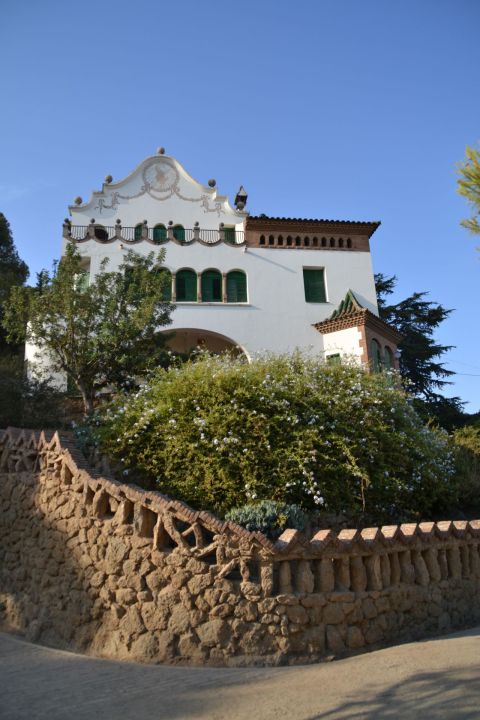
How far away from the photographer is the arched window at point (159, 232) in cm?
2055

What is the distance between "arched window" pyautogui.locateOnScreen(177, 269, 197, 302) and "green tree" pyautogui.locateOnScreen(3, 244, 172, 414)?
242 inches

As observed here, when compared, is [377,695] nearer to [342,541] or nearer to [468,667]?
[468,667]

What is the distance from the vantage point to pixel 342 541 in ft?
19.1

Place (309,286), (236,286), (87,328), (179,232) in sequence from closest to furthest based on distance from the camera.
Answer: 1. (87,328)
2. (236,286)
3. (309,286)
4. (179,232)

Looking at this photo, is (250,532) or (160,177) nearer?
(250,532)

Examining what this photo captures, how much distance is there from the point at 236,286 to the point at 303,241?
330cm

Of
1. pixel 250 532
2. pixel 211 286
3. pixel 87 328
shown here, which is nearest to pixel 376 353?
pixel 211 286

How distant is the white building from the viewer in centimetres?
1875

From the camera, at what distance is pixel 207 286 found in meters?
19.4

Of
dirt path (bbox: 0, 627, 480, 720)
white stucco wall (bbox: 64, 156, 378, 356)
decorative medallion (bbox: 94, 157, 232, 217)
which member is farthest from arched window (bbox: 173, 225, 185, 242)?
dirt path (bbox: 0, 627, 480, 720)

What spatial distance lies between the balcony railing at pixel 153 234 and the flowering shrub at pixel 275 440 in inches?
446

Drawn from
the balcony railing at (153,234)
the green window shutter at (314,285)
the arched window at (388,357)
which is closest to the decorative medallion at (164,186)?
the balcony railing at (153,234)

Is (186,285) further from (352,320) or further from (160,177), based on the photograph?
(352,320)

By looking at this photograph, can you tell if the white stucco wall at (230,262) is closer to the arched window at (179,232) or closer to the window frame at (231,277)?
the window frame at (231,277)
